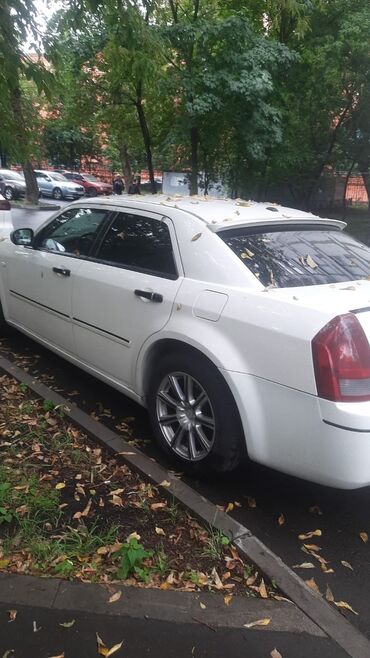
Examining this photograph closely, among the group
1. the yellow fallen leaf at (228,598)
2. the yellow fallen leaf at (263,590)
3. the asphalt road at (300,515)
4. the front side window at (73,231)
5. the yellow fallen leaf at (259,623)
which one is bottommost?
the asphalt road at (300,515)

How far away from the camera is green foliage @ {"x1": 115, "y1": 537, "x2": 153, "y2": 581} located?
2.30 meters

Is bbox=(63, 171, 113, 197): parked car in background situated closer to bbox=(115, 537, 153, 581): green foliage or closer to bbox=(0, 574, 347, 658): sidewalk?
bbox=(115, 537, 153, 581): green foliage

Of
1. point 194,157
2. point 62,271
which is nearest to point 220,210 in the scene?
point 62,271

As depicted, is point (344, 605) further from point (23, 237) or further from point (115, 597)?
point (23, 237)

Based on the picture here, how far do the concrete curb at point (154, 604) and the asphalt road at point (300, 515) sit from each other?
1.00ft

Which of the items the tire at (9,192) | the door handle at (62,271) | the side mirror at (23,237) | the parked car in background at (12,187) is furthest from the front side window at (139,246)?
the tire at (9,192)

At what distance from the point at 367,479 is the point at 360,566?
41 cm

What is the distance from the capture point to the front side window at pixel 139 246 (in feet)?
11.4

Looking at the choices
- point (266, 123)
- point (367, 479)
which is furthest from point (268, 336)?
point (266, 123)

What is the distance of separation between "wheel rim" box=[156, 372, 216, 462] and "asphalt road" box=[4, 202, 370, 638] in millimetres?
212

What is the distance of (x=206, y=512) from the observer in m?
2.69

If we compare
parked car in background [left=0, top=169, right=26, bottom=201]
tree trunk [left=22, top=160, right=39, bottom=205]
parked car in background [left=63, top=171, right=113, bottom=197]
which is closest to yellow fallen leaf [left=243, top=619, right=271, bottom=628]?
tree trunk [left=22, top=160, right=39, bottom=205]

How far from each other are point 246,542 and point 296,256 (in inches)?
64.6

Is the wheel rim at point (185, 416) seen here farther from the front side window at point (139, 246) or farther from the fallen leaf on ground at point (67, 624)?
the fallen leaf on ground at point (67, 624)
